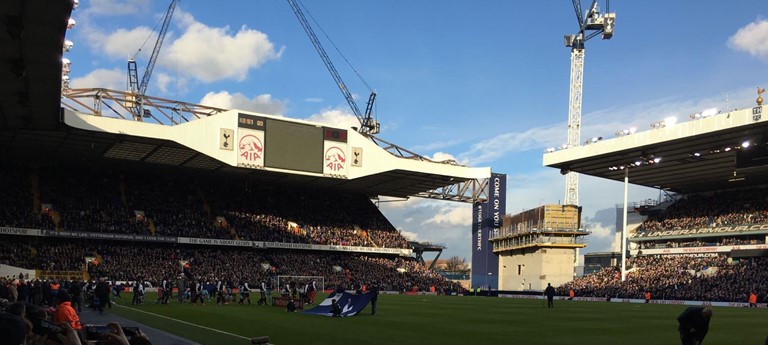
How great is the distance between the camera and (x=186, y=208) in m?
69.5

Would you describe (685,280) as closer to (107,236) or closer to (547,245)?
(547,245)

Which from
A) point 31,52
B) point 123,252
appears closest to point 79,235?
point 123,252

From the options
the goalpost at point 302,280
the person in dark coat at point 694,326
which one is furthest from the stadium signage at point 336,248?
the person in dark coat at point 694,326

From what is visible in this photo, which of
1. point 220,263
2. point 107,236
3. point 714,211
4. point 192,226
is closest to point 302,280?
point 220,263

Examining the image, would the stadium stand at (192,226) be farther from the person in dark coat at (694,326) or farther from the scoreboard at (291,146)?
the person in dark coat at (694,326)

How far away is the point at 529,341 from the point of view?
64.3ft

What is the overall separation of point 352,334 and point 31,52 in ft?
53.6

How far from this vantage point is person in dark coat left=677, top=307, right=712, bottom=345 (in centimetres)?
1238

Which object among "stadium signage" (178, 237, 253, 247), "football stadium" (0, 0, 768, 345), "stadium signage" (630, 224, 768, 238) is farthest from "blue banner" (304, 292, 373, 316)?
"stadium signage" (630, 224, 768, 238)

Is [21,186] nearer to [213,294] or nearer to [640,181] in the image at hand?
[213,294]

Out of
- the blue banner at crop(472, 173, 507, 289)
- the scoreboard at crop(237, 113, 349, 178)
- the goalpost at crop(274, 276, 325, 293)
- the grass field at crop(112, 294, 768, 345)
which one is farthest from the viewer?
the blue banner at crop(472, 173, 507, 289)

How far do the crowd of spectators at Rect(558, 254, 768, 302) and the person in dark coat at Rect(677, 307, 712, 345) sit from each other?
136ft

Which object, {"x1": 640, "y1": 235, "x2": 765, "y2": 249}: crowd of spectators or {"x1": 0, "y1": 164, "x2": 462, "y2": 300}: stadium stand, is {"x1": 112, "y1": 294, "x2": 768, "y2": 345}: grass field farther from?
{"x1": 640, "y1": 235, "x2": 765, "y2": 249}: crowd of spectators

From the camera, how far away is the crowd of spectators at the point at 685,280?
51156mm
